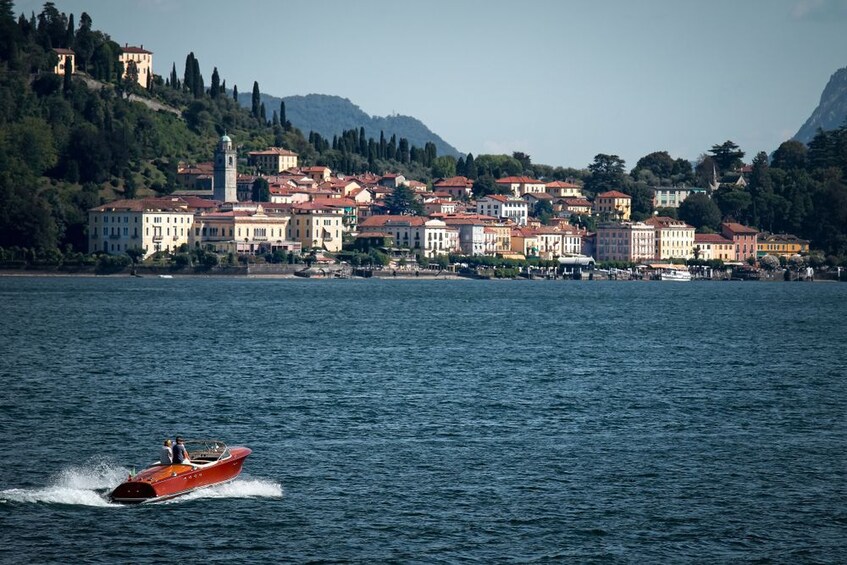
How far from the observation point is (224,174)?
19375 cm

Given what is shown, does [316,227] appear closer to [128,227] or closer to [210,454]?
[128,227]

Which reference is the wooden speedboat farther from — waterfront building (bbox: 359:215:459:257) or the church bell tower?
the church bell tower

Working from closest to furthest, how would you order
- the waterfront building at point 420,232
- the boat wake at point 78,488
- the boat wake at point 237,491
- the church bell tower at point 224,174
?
the boat wake at point 78,488 → the boat wake at point 237,491 → the waterfront building at point 420,232 → the church bell tower at point 224,174

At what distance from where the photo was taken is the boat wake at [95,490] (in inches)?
1193

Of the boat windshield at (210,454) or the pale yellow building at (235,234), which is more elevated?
the pale yellow building at (235,234)

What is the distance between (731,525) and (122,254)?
14679 centimetres

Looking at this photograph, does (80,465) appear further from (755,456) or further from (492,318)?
(492,318)

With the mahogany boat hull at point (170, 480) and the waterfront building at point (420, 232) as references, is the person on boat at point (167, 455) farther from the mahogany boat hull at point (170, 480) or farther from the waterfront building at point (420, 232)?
the waterfront building at point (420, 232)

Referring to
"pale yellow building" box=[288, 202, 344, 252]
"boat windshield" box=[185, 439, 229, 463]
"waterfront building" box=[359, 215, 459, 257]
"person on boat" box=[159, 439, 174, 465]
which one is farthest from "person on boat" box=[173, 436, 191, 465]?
"waterfront building" box=[359, 215, 459, 257]

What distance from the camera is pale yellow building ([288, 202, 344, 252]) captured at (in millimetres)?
186250

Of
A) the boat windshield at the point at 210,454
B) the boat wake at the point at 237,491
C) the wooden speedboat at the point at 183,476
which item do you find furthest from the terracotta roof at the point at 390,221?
the boat wake at the point at 237,491

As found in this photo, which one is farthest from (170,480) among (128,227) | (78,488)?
(128,227)

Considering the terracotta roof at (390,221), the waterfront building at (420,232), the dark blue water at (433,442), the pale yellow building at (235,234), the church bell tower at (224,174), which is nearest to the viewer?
the dark blue water at (433,442)

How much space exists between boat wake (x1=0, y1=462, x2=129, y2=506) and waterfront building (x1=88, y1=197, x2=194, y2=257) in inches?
5508
